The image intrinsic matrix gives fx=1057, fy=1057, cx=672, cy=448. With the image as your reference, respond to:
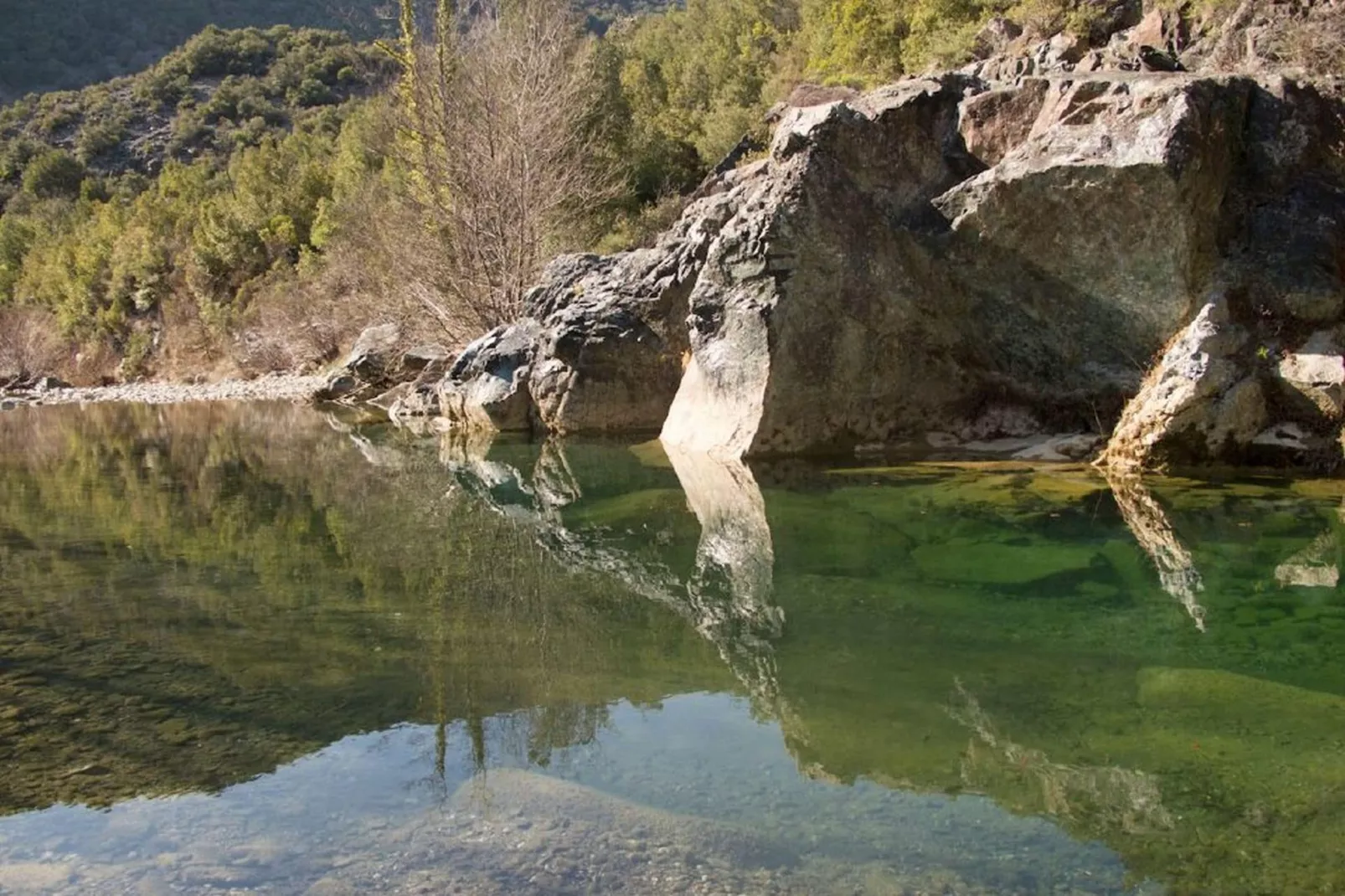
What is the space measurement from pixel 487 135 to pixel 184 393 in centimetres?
1813

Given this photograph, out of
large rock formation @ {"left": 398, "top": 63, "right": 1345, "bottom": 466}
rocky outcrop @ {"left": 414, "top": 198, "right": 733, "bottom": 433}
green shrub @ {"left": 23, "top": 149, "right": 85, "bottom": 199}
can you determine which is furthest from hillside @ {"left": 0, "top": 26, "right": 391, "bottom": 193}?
large rock formation @ {"left": 398, "top": 63, "right": 1345, "bottom": 466}

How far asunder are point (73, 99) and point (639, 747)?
94.9 meters

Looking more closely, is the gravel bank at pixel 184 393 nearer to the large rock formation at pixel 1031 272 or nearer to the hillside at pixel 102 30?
the large rock formation at pixel 1031 272

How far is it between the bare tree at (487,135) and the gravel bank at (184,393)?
23.0 ft

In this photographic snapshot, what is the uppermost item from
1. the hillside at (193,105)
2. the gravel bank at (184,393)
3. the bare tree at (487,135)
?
the hillside at (193,105)

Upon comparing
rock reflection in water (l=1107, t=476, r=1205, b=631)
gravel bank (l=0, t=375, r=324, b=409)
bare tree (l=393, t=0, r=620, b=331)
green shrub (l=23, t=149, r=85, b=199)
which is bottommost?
rock reflection in water (l=1107, t=476, r=1205, b=631)

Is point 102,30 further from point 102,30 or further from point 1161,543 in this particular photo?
point 1161,543

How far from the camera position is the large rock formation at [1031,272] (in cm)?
963

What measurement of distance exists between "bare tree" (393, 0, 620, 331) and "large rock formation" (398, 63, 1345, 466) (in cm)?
682

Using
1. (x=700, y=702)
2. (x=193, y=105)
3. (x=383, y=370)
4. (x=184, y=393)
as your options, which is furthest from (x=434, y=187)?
(x=193, y=105)

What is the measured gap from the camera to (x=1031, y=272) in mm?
10891

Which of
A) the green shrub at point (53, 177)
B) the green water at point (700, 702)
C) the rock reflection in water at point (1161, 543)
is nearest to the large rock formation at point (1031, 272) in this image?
the rock reflection in water at point (1161, 543)

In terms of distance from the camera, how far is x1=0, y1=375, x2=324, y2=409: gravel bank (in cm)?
2862

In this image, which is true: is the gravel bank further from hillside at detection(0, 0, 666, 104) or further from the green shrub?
hillside at detection(0, 0, 666, 104)
